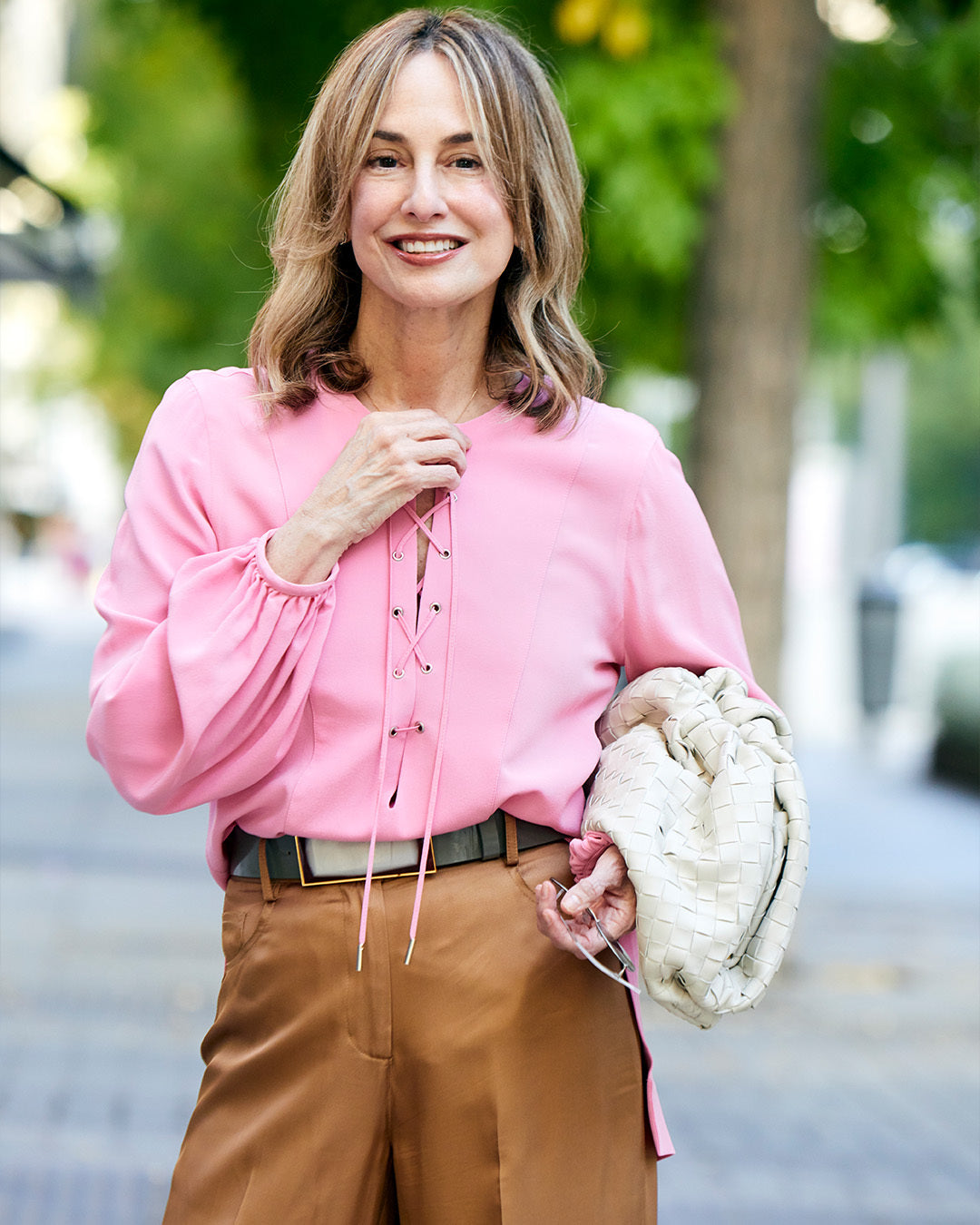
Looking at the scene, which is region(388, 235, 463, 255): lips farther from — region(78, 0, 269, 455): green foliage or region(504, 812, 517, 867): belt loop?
region(78, 0, 269, 455): green foliage

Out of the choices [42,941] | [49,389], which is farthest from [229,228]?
[49,389]

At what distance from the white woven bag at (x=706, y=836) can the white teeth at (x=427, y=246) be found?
2.05ft

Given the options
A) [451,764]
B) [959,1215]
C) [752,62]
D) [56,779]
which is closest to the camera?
[451,764]

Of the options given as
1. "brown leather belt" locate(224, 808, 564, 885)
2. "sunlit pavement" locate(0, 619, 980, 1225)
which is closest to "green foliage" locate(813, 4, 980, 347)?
"sunlit pavement" locate(0, 619, 980, 1225)

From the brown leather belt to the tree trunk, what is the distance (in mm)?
4106

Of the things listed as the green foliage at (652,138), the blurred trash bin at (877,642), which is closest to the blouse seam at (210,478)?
the green foliage at (652,138)

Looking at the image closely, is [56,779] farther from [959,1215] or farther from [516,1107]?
[516,1107]

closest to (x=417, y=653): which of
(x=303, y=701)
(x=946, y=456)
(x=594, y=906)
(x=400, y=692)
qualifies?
(x=400, y=692)

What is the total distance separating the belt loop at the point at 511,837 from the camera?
6.70ft

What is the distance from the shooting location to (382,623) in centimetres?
202

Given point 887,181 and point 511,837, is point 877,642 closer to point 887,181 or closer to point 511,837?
point 887,181

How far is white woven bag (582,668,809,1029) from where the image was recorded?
1921 mm

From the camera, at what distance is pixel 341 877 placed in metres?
2.01

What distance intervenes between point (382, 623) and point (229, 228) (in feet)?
40.7
